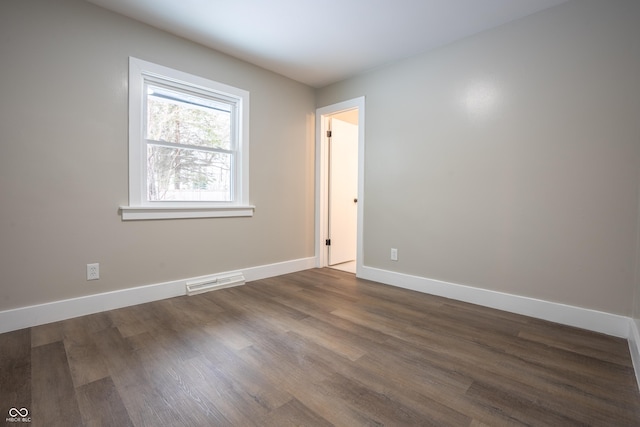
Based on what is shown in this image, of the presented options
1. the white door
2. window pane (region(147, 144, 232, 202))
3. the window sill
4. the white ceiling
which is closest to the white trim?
the white ceiling

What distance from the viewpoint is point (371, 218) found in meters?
3.37

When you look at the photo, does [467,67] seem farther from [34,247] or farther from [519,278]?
[34,247]

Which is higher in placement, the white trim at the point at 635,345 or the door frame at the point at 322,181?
the door frame at the point at 322,181

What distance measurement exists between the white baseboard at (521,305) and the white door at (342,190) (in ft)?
3.55

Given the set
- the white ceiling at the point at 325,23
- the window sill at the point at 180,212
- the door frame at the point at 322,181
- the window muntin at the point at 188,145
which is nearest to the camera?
the white ceiling at the point at 325,23

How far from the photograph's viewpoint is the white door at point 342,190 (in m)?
4.06

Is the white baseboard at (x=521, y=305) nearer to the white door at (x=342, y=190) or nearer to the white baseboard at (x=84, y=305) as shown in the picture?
the white door at (x=342, y=190)

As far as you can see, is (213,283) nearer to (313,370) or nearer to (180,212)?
(180,212)

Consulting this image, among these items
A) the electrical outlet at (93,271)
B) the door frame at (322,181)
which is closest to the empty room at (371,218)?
the electrical outlet at (93,271)

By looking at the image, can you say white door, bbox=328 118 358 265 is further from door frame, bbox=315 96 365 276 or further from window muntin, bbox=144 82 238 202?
window muntin, bbox=144 82 238 202

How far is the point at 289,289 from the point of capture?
9.83 ft

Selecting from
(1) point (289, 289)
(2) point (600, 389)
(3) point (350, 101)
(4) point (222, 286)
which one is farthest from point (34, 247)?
(2) point (600, 389)

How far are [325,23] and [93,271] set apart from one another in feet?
9.18

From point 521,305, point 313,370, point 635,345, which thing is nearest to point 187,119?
point 313,370
